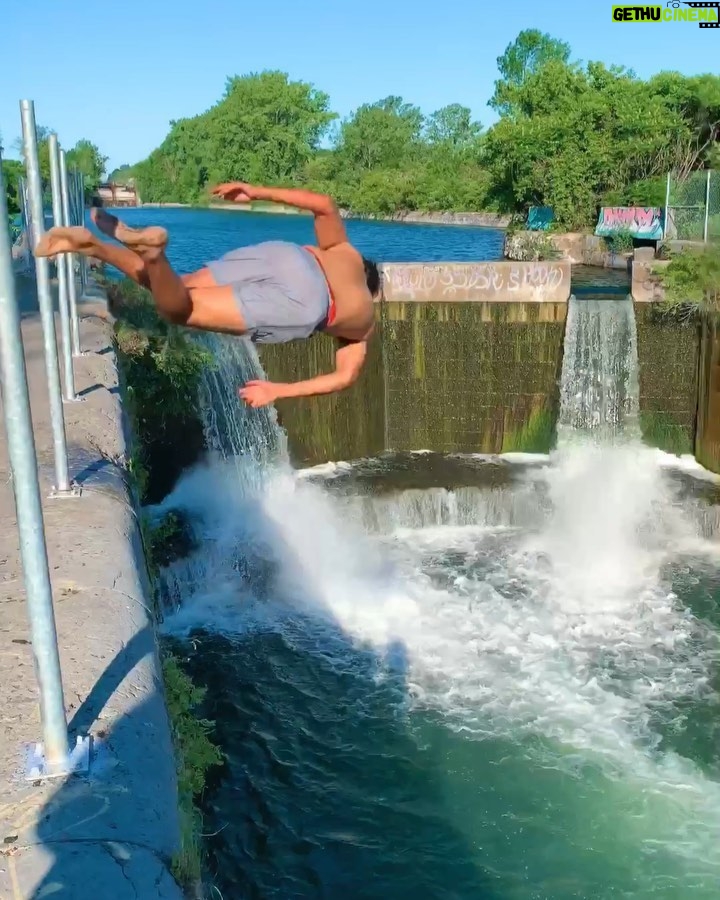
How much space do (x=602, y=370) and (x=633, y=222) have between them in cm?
1063

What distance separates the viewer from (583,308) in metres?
12.6

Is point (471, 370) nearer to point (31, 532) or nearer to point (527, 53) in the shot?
point (31, 532)

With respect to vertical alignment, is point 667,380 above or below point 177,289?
below

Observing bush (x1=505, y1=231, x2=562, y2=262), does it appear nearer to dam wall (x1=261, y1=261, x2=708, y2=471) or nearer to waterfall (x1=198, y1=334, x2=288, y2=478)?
dam wall (x1=261, y1=261, x2=708, y2=471)

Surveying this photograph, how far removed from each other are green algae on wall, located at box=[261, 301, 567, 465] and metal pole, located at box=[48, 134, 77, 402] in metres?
5.38

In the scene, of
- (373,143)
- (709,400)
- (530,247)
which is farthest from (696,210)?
(373,143)

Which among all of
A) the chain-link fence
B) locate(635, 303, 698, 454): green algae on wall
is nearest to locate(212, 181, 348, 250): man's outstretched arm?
locate(635, 303, 698, 454): green algae on wall

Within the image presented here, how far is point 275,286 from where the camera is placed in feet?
8.27

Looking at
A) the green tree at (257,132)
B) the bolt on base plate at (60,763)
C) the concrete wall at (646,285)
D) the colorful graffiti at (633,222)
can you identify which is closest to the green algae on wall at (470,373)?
the concrete wall at (646,285)

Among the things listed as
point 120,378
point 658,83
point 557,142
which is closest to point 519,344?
point 120,378

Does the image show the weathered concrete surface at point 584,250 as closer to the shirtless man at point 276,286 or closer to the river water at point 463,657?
the river water at point 463,657

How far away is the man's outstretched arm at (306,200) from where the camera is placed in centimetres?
248

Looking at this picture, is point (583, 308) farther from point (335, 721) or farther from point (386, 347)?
point (335, 721)

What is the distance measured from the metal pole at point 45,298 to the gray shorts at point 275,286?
2.50 metres
